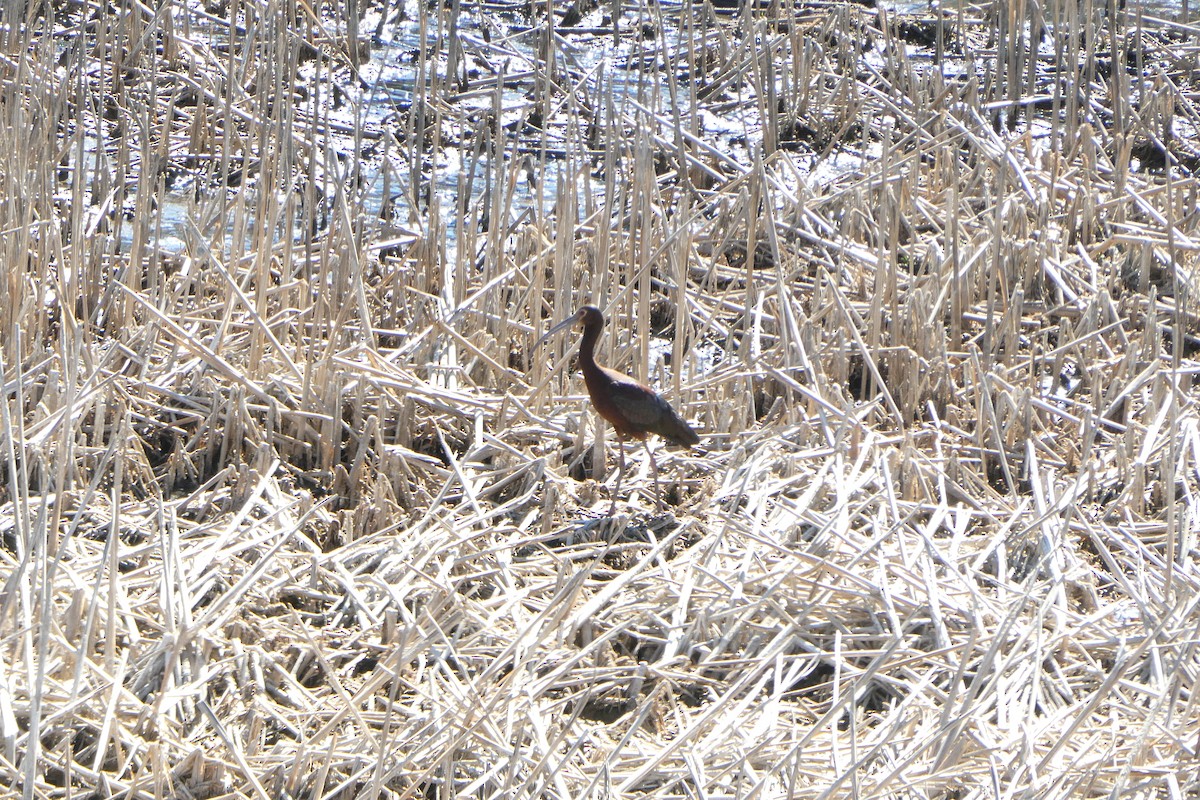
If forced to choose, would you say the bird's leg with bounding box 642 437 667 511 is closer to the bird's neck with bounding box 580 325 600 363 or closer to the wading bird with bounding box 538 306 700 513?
the wading bird with bounding box 538 306 700 513

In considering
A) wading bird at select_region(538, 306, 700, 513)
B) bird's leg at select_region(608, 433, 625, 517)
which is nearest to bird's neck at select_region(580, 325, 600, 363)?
wading bird at select_region(538, 306, 700, 513)

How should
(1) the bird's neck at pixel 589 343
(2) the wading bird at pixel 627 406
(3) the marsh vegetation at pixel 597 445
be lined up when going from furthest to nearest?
(1) the bird's neck at pixel 589 343 → (2) the wading bird at pixel 627 406 → (3) the marsh vegetation at pixel 597 445

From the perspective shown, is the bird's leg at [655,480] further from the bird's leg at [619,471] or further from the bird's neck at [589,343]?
the bird's neck at [589,343]

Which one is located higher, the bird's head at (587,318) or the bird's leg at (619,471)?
the bird's head at (587,318)

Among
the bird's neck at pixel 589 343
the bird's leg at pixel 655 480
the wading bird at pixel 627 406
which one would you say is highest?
the bird's neck at pixel 589 343

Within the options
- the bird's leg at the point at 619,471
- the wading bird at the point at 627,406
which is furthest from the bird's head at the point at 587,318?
the bird's leg at the point at 619,471

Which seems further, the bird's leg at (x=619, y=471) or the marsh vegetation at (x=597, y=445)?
the bird's leg at (x=619, y=471)

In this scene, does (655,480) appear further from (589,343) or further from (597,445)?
(589,343)

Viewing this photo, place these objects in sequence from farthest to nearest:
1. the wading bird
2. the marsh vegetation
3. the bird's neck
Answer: the bird's neck, the wading bird, the marsh vegetation

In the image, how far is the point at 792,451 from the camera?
477 centimetres

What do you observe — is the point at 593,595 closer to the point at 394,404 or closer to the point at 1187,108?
the point at 394,404

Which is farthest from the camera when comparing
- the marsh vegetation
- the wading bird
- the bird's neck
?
the bird's neck

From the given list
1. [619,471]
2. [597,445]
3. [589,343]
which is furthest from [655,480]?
[589,343]

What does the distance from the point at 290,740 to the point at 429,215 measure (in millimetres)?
2590
